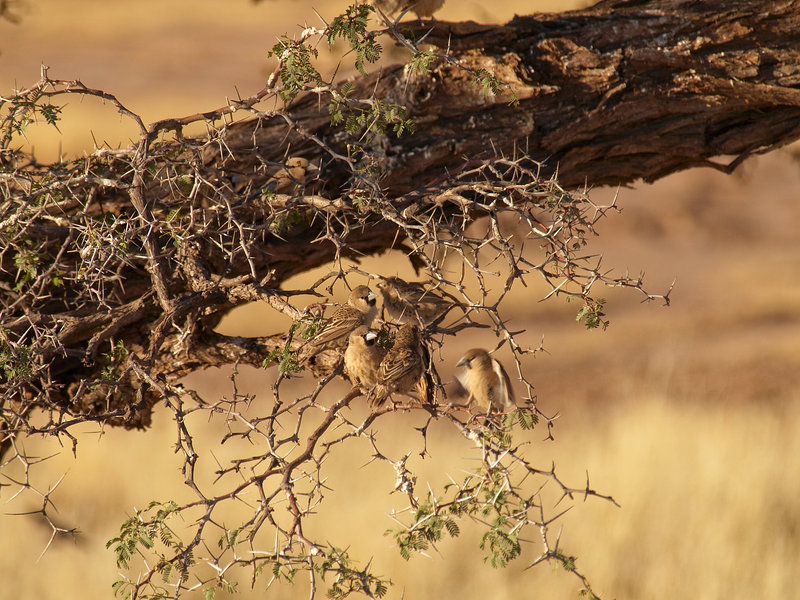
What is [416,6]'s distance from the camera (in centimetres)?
442

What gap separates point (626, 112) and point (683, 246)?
1436 centimetres

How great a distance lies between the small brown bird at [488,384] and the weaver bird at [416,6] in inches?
78.4

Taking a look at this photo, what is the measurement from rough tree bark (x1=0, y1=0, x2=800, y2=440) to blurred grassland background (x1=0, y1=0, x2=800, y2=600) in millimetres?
479

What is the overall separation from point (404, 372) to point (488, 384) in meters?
0.52

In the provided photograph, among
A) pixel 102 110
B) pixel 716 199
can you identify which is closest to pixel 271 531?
pixel 102 110

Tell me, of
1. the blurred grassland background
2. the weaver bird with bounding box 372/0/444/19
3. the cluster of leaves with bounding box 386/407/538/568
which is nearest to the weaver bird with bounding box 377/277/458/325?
the cluster of leaves with bounding box 386/407/538/568

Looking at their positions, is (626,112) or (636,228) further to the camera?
(636,228)

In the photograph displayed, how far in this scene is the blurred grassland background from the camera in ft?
20.2

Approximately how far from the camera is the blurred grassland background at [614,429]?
6.15 meters

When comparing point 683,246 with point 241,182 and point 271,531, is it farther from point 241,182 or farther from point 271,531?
point 241,182

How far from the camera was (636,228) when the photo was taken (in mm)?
17516

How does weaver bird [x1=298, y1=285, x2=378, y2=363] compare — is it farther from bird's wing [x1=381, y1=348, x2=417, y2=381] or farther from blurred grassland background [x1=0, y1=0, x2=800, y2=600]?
blurred grassland background [x1=0, y1=0, x2=800, y2=600]

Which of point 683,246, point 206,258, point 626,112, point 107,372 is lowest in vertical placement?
point 107,372

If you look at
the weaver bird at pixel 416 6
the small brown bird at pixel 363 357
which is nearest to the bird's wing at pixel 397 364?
the small brown bird at pixel 363 357
